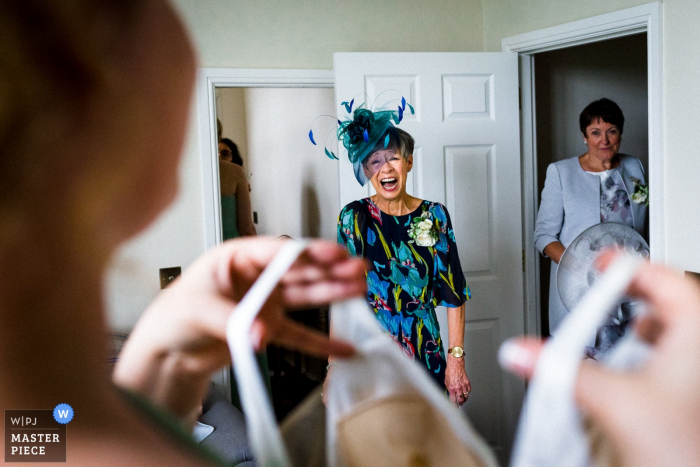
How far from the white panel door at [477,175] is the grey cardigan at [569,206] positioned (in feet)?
0.56

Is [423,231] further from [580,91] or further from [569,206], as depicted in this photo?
[580,91]

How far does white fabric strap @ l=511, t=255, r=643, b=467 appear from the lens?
0.96 ft

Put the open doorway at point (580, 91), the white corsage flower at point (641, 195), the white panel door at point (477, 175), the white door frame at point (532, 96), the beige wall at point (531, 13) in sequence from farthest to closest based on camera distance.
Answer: the open doorway at point (580, 91)
the white panel door at point (477, 175)
the white corsage flower at point (641, 195)
the beige wall at point (531, 13)
the white door frame at point (532, 96)

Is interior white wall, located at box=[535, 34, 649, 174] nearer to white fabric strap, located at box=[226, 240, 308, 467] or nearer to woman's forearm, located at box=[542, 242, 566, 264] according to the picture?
woman's forearm, located at box=[542, 242, 566, 264]

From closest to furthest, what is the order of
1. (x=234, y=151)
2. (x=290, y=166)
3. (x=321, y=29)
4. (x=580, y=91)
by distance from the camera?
(x=321, y=29) < (x=580, y=91) < (x=234, y=151) < (x=290, y=166)

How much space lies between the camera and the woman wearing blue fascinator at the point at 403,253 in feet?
6.61

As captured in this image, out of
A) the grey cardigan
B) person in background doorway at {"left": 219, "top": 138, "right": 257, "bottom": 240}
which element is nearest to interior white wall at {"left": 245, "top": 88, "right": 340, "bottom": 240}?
person in background doorway at {"left": 219, "top": 138, "right": 257, "bottom": 240}

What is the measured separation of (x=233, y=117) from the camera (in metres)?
4.79

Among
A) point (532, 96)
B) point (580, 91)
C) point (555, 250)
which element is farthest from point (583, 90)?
point (555, 250)

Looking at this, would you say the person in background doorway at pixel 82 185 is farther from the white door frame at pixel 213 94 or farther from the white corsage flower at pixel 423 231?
the white door frame at pixel 213 94

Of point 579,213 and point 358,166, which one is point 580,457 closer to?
point 358,166

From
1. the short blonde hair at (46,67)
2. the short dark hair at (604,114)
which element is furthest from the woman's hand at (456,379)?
the short blonde hair at (46,67)

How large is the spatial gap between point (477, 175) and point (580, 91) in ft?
4.75

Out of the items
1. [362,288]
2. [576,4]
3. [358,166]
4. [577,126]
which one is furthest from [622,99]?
[362,288]
